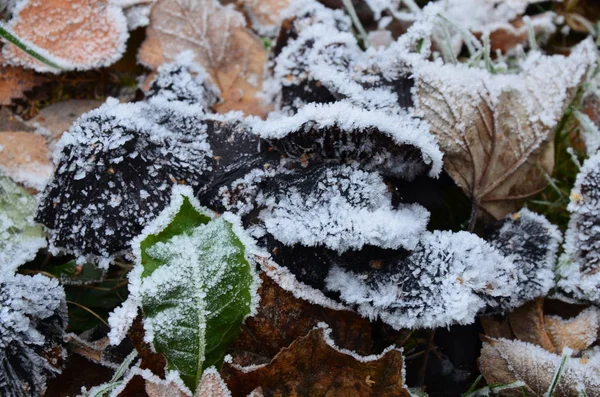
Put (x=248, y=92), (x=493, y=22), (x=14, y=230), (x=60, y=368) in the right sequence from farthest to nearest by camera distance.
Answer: (x=493, y=22)
(x=248, y=92)
(x=14, y=230)
(x=60, y=368)

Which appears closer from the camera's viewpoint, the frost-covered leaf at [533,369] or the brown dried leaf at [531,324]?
the frost-covered leaf at [533,369]

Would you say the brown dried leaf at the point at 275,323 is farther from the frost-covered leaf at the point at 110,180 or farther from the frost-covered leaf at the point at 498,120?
the frost-covered leaf at the point at 498,120

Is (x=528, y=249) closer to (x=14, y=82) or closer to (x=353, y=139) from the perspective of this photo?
(x=353, y=139)

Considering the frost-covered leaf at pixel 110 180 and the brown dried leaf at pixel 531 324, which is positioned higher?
the frost-covered leaf at pixel 110 180

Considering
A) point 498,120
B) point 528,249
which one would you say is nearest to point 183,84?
point 498,120

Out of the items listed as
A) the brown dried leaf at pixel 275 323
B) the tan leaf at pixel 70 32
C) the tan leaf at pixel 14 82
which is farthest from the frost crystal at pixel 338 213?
the tan leaf at pixel 14 82

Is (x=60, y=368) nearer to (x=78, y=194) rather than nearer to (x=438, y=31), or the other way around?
(x=78, y=194)

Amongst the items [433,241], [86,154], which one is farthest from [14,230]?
[433,241]
